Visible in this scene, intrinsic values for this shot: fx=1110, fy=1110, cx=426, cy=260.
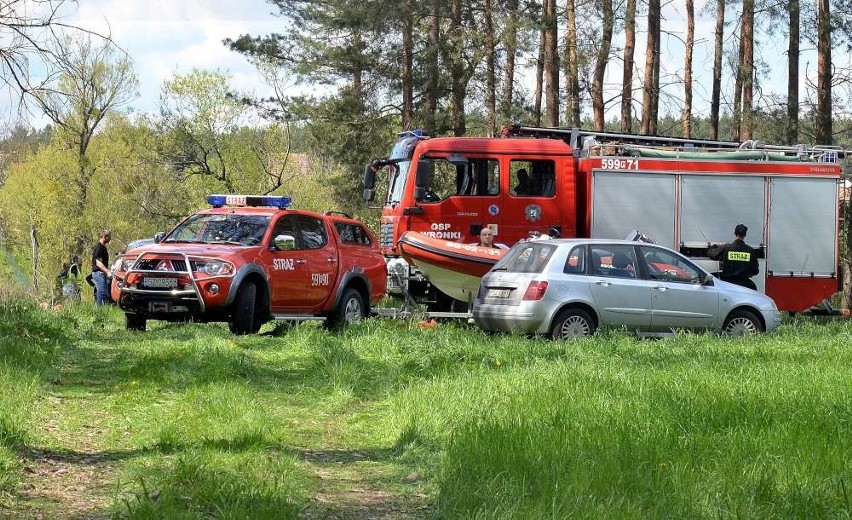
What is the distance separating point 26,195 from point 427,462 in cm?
6002

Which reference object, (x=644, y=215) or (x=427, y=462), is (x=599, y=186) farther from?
(x=427, y=462)

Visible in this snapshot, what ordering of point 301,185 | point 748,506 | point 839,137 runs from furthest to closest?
point 301,185
point 839,137
point 748,506

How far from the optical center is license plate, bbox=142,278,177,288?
14602 mm

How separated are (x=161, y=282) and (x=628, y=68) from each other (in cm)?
2163

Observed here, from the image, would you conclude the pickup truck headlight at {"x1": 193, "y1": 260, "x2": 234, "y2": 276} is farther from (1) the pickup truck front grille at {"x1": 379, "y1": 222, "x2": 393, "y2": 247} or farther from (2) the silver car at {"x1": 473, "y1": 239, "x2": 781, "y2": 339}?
(1) the pickup truck front grille at {"x1": 379, "y1": 222, "x2": 393, "y2": 247}

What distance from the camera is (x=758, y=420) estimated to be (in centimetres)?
764

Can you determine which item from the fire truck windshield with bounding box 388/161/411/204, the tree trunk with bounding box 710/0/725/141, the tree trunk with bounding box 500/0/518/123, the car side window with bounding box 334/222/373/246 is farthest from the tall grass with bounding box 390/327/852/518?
the tree trunk with bounding box 710/0/725/141

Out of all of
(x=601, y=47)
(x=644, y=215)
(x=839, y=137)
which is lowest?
(x=644, y=215)

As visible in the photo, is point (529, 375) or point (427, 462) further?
point (529, 375)

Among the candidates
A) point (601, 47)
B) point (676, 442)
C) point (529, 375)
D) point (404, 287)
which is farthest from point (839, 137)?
point (676, 442)

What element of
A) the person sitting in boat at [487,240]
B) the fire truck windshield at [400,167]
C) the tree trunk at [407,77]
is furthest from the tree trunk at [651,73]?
the person sitting in boat at [487,240]

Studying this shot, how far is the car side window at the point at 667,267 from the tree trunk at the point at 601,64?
59.7 ft

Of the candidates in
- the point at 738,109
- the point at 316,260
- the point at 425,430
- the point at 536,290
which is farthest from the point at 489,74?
the point at 425,430

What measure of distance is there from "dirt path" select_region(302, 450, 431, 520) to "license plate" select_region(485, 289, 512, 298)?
723 centimetres
